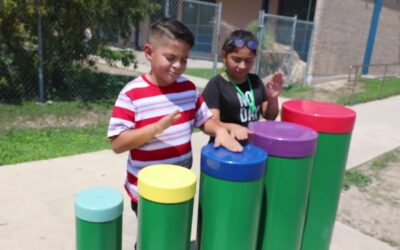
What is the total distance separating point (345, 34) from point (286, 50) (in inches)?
132

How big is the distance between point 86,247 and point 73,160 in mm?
2750

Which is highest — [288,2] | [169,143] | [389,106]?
[288,2]

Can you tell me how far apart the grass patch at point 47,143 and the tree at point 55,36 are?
132cm

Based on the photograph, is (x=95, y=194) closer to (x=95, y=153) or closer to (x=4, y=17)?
(x=95, y=153)

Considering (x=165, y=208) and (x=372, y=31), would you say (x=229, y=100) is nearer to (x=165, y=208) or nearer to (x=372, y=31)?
(x=165, y=208)

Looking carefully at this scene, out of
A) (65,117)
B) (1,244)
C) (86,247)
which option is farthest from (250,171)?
(65,117)

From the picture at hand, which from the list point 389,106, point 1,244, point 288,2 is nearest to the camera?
point 1,244

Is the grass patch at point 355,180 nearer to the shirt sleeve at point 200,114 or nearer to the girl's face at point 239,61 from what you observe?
the girl's face at point 239,61

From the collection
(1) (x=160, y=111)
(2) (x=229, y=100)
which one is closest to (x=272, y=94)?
(2) (x=229, y=100)

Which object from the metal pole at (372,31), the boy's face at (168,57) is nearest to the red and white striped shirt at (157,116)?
the boy's face at (168,57)

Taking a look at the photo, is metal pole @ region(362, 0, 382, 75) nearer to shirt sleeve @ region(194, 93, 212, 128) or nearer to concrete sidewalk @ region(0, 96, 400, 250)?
concrete sidewalk @ region(0, 96, 400, 250)

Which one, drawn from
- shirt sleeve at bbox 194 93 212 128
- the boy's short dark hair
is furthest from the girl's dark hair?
the boy's short dark hair

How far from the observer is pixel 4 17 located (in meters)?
5.69

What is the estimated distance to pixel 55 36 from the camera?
6484 mm
